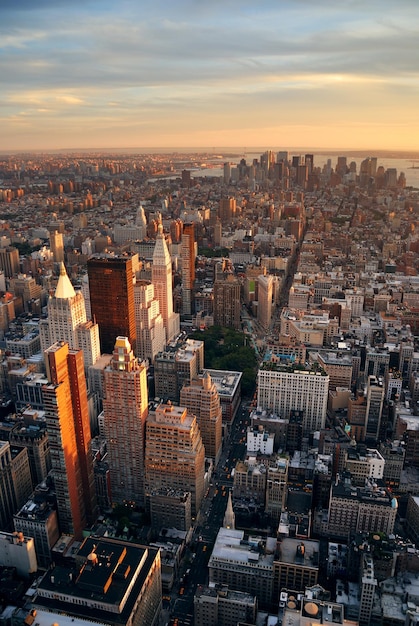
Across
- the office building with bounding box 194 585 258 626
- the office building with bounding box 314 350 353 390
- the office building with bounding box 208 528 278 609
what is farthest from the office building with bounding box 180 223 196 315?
the office building with bounding box 194 585 258 626

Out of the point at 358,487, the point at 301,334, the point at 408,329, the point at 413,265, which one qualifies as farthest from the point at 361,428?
the point at 413,265

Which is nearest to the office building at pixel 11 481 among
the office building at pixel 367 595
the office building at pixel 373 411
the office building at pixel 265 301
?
the office building at pixel 367 595

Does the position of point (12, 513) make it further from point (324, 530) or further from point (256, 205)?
point (256, 205)

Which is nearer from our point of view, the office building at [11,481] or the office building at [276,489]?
the office building at [276,489]

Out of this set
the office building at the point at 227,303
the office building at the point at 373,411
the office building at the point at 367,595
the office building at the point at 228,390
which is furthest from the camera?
the office building at the point at 227,303

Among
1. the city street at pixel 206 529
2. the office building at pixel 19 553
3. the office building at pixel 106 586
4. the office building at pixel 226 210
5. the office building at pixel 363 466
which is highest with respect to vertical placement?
the office building at pixel 226 210

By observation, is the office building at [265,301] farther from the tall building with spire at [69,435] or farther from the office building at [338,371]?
the tall building with spire at [69,435]

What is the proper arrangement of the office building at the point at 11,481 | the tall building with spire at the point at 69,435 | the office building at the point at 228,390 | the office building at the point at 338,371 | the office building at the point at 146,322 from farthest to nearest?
1. the office building at the point at 146,322
2. the office building at the point at 338,371
3. the office building at the point at 228,390
4. the office building at the point at 11,481
5. the tall building with spire at the point at 69,435
